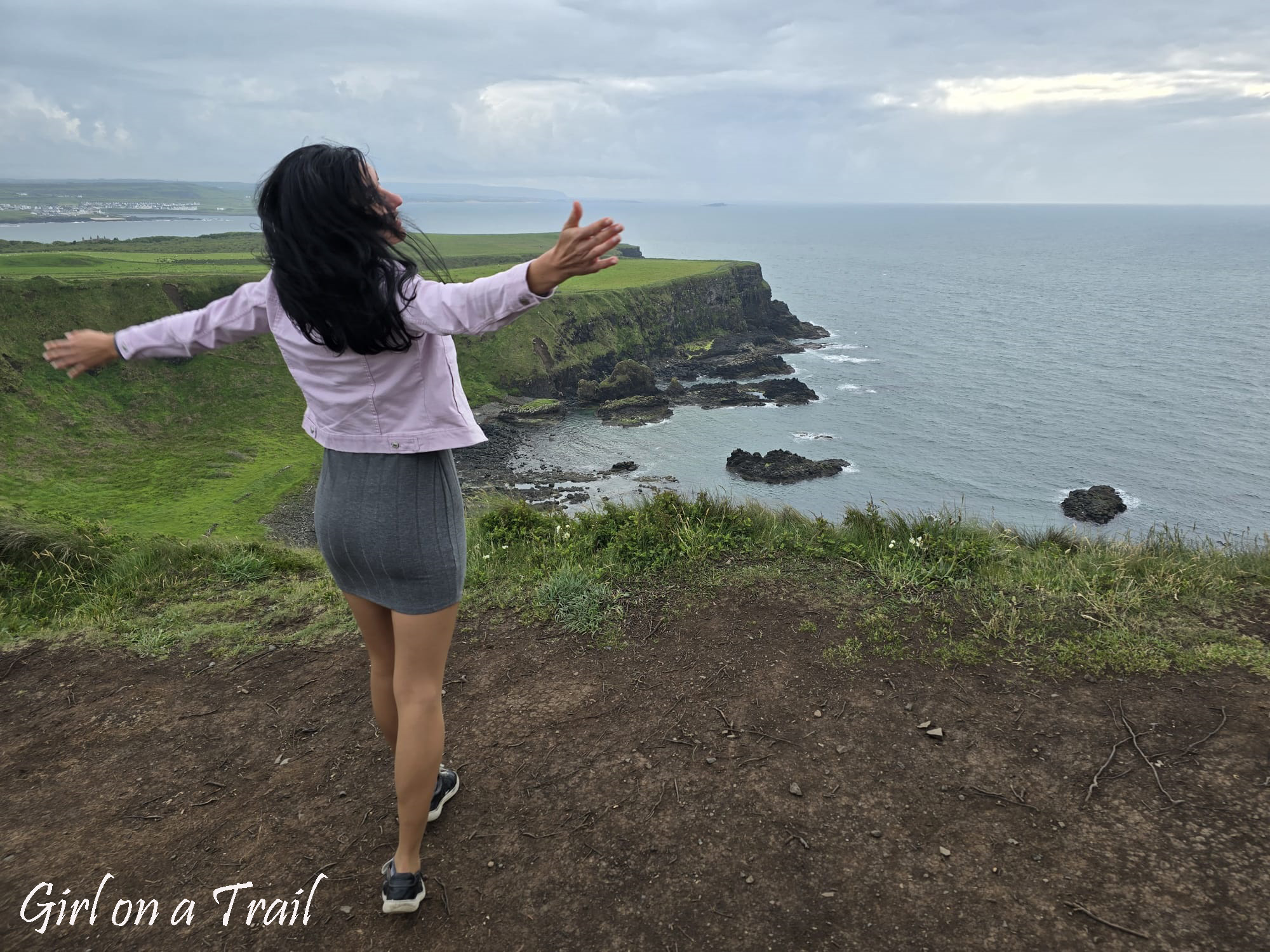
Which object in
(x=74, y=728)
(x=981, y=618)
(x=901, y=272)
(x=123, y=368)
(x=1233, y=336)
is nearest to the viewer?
(x=74, y=728)

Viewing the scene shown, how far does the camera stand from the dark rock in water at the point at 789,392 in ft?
182

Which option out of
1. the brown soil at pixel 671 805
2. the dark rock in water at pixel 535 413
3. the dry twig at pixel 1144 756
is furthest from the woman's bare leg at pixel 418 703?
the dark rock in water at pixel 535 413

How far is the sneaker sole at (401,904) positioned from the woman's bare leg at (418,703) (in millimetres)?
269

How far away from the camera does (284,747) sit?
12.5 ft

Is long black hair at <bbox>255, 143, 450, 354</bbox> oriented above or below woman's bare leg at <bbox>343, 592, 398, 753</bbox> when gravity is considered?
above

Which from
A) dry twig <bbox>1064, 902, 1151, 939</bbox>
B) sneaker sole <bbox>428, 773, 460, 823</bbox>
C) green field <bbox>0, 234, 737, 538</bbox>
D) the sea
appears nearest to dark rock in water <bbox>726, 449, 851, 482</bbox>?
the sea

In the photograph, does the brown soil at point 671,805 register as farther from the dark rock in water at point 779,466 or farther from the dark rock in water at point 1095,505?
the dark rock in water at point 779,466

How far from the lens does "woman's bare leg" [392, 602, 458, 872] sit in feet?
7.97

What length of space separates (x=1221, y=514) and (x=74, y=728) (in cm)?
4617

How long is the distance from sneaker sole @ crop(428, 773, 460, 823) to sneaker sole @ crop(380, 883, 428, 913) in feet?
1.40

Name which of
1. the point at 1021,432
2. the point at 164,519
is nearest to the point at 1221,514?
the point at 1021,432

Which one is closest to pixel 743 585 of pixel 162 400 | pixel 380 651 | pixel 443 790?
pixel 443 790

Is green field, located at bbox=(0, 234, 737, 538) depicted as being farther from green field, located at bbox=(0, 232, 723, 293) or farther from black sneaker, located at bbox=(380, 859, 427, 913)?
black sneaker, located at bbox=(380, 859, 427, 913)

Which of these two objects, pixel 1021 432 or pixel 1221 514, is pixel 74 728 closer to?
pixel 1221 514
